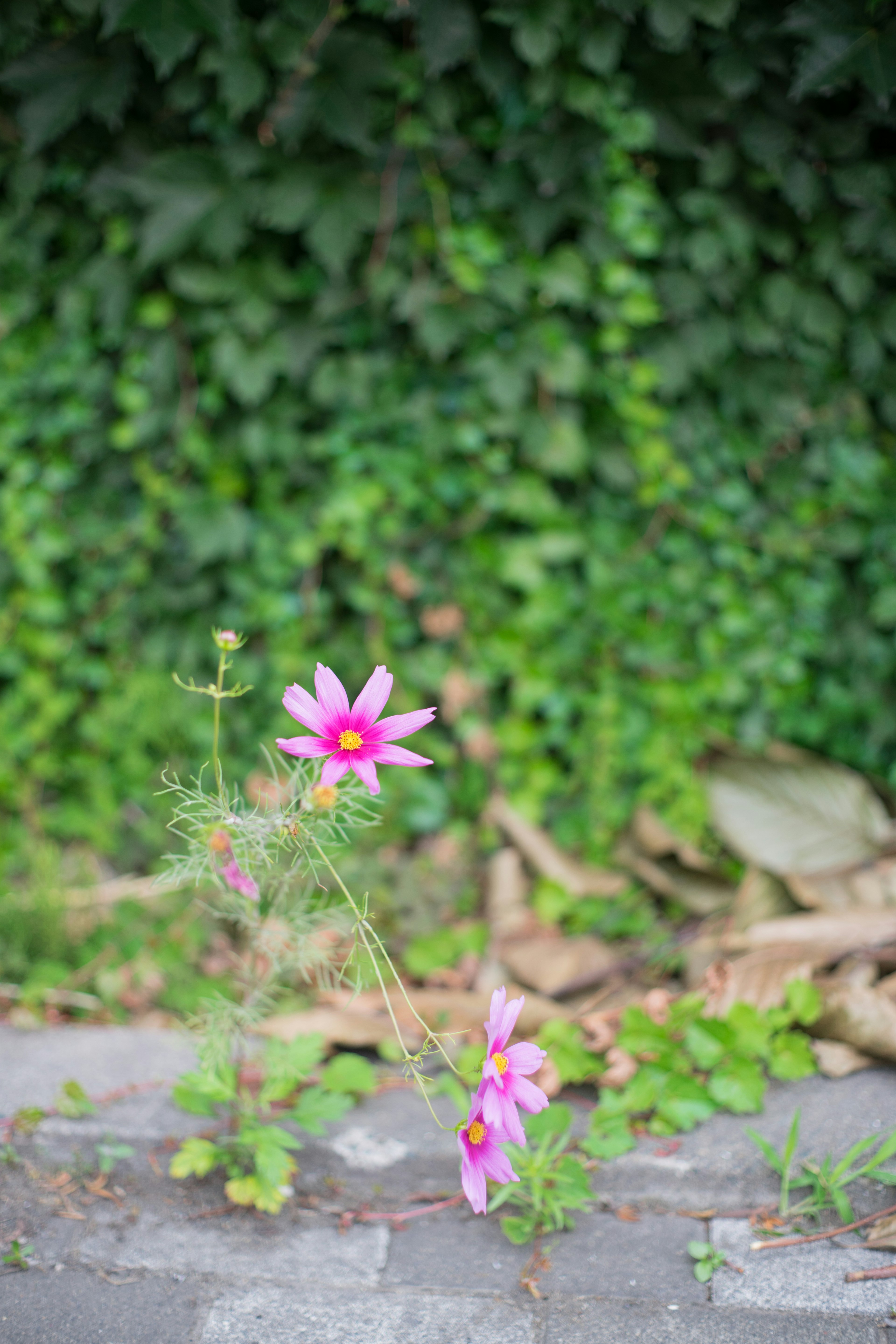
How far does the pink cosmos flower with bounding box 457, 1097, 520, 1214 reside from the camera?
1.07 meters

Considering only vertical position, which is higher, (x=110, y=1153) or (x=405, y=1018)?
(x=110, y=1153)

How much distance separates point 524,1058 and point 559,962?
3.73 feet

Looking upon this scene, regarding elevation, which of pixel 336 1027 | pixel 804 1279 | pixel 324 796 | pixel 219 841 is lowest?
pixel 336 1027

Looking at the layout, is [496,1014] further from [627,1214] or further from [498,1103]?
[627,1214]

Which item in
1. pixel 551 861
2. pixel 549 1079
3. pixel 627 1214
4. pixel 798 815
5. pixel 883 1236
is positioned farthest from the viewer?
pixel 551 861

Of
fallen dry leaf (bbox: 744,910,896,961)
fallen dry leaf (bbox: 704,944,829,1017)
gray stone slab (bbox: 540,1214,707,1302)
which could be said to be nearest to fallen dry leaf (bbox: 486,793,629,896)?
fallen dry leaf (bbox: 744,910,896,961)

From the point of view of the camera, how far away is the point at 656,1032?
64.8 inches

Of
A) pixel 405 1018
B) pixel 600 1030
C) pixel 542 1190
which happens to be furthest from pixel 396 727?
pixel 405 1018

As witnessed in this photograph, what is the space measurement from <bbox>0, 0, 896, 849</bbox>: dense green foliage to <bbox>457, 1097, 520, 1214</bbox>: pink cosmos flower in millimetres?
1577

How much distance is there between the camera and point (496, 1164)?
1095mm

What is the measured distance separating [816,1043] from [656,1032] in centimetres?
28

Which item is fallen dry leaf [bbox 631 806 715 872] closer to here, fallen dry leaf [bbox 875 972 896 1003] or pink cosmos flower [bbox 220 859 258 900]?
fallen dry leaf [bbox 875 972 896 1003]

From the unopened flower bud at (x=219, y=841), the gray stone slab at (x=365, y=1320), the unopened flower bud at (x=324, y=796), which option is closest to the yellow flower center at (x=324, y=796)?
the unopened flower bud at (x=324, y=796)

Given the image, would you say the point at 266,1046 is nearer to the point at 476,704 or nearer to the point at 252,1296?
the point at 252,1296
